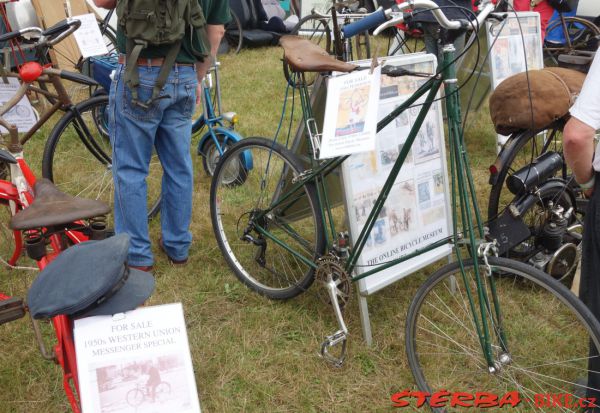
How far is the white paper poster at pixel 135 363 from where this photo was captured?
1.48 meters

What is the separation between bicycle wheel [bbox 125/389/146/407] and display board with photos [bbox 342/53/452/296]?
1.29 metres

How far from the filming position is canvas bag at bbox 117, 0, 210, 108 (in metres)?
2.51

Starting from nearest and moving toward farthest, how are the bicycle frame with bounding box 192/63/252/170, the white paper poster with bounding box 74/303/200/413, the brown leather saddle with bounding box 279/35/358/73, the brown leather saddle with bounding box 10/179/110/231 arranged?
the white paper poster with bounding box 74/303/200/413 → the brown leather saddle with bounding box 10/179/110/231 → the brown leather saddle with bounding box 279/35/358/73 → the bicycle frame with bounding box 192/63/252/170

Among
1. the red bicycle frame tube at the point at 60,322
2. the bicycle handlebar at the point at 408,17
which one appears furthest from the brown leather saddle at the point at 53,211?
the bicycle handlebar at the point at 408,17

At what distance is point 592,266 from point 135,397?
5.32ft

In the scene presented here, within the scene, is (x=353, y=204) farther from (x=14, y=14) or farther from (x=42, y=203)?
(x=14, y=14)

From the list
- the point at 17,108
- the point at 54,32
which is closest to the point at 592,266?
the point at 54,32

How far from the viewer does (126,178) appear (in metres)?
2.92

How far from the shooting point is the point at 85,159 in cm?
438

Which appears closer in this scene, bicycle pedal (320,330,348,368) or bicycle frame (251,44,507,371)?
bicycle frame (251,44,507,371)

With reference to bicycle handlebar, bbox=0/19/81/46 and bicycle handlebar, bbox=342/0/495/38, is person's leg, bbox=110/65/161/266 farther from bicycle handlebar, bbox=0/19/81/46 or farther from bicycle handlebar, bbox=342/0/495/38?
bicycle handlebar, bbox=342/0/495/38

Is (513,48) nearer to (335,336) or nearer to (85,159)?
(335,336)

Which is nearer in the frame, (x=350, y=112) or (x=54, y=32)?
(x=350, y=112)

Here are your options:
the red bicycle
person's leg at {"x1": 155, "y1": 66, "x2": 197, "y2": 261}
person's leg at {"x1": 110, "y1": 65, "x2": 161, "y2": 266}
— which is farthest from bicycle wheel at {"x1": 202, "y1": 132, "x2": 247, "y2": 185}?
the red bicycle
